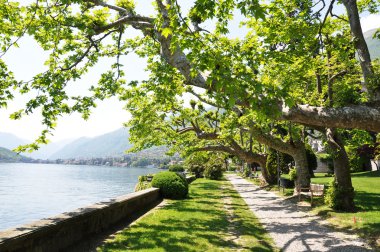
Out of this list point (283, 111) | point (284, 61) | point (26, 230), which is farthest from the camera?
point (284, 61)

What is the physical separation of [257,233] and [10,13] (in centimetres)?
1110

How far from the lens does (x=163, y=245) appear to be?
8.70 m

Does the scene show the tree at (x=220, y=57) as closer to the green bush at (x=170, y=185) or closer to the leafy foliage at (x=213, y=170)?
the green bush at (x=170, y=185)

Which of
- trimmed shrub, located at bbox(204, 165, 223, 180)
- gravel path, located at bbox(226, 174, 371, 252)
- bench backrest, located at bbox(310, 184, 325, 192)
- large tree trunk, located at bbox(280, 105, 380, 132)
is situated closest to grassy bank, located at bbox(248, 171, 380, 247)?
gravel path, located at bbox(226, 174, 371, 252)

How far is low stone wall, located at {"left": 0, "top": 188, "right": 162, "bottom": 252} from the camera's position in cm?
657

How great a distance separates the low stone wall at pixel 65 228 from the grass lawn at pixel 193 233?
76cm

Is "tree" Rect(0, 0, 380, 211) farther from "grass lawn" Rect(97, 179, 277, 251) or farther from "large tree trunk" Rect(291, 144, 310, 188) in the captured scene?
"grass lawn" Rect(97, 179, 277, 251)

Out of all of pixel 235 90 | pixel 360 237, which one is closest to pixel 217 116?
pixel 360 237

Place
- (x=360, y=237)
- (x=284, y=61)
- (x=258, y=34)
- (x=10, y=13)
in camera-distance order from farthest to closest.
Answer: (x=258, y=34) < (x=284, y=61) < (x=10, y=13) < (x=360, y=237)

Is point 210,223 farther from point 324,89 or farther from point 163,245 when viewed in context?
point 324,89

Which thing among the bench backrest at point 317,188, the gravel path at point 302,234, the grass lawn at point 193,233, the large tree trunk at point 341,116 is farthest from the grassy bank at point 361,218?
the large tree trunk at point 341,116

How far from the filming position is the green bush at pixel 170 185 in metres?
19.2

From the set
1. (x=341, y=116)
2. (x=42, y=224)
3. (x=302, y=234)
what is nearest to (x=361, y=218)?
(x=302, y=234)

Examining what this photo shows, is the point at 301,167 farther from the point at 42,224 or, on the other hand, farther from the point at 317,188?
the point at 42,224
